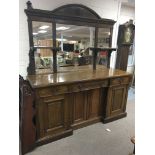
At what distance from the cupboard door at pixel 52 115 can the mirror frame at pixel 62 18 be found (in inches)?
26.7

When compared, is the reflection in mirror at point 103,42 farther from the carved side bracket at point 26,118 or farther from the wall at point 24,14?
the carved side bracket at point 26,118

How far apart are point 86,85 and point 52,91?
581 millimetres

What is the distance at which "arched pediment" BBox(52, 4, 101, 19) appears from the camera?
2396 mm

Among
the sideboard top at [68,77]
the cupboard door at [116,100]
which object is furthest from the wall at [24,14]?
the cupboard door at [116,100]

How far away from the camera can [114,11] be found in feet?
9.85

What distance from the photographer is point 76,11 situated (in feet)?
8.29

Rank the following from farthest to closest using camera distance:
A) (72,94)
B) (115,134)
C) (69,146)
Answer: (115,134)
(72,94)
(69,146)

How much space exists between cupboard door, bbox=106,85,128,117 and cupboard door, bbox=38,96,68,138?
35.6 inches

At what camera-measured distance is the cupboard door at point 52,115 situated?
2.03 metres

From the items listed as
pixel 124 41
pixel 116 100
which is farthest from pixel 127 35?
pixel 116 100
